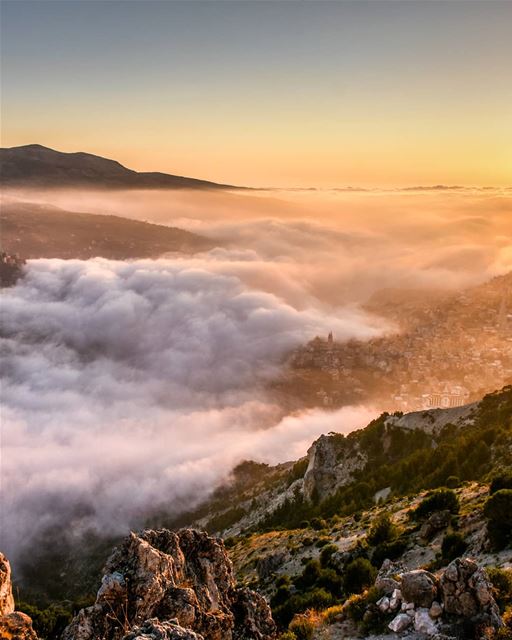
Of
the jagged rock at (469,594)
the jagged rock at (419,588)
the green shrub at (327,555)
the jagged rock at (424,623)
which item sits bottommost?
the green shrub at (327,555)

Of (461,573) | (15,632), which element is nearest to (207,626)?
(15,632)

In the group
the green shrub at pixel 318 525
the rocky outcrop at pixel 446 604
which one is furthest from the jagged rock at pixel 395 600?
the green shrub at pixel 318 525

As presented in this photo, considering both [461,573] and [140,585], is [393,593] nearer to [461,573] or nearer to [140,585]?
[461,573]

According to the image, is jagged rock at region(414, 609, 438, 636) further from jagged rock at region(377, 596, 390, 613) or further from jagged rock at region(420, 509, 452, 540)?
jagged rock at region(420, 509, 452, 540)

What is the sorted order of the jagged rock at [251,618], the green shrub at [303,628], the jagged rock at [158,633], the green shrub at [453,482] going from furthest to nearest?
1. the green shrub at [453,482]
2. the green shrub at [303,628]
3. the jagged rock at [251,618]
4. the jagged rock at [158,633]

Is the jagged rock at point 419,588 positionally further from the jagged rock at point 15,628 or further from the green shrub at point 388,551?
the green shrub at point 388,551

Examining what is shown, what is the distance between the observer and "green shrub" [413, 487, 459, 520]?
3547 centimetres

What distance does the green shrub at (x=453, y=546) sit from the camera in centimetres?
2705

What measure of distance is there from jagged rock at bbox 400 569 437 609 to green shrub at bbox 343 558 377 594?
1324cm

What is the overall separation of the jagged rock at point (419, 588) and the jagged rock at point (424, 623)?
0.34 meters

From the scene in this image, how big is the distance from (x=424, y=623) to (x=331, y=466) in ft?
220

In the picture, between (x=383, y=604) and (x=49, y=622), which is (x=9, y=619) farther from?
(x=49, y=622)

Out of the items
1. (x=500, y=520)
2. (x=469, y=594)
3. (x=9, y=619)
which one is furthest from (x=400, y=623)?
(x=9, y=619)

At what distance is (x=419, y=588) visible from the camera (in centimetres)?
1842
